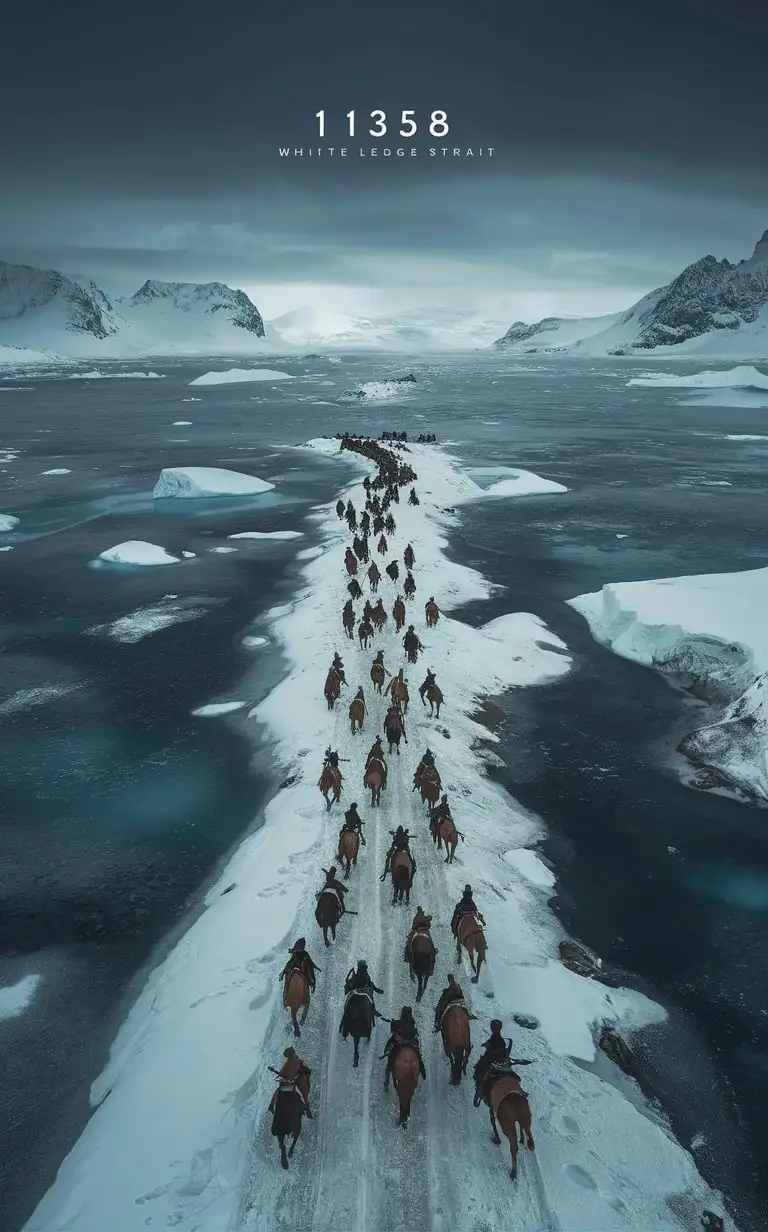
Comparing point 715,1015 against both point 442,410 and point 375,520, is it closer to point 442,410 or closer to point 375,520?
point 375,520

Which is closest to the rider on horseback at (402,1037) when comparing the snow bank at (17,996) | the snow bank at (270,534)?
the snow bank at (17,996)

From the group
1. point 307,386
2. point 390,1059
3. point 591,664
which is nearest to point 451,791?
point 390,1059

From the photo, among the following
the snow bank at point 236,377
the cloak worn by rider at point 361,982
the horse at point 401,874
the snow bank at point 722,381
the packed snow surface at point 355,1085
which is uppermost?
the cloak worn by rider at point 361,982

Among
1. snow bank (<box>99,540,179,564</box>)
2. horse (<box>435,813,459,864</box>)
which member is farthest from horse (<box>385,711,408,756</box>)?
snow bank (<box>99,540,179,564</box>)

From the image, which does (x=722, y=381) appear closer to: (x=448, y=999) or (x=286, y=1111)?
(x=448, y=999)

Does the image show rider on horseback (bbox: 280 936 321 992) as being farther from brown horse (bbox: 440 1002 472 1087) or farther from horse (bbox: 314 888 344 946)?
brown horse (bbox: 440 1002 472 1087)

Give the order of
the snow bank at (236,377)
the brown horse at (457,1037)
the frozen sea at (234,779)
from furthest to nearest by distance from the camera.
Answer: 1. the snow bank at (236,377)
2. the frozen sea at (234,779)
3. the brown horse at (457,1037)

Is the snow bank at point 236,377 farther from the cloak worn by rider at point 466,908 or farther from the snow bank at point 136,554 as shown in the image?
the cloak worn by rider at point 466,908
